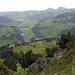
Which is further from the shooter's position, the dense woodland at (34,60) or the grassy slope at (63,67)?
→ the dense woodland at (34,60)

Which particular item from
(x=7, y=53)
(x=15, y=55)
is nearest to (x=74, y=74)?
(x=15, y=55)

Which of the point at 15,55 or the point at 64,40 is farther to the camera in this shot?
the point at 15,55

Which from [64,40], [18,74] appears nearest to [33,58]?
[64,40]

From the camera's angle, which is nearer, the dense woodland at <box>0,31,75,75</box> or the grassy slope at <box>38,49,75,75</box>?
the grassy slope at <box>38,49,75,75</box>

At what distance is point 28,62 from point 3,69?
1909 inches

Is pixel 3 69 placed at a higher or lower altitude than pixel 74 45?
lower

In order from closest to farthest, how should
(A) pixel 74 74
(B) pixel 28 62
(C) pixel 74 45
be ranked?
(A) pixel 74 74 → (C) pixel 74 45 → (B) pixel 28 62

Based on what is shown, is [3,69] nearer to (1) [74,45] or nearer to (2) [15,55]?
(1) [74,45]

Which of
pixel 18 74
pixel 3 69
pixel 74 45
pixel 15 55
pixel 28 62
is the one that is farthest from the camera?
pixel 15 55

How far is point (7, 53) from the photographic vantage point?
153 metres

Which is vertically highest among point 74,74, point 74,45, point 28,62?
point 74,74

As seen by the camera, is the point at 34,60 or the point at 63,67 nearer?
the point at 63,67

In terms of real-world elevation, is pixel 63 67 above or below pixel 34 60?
above

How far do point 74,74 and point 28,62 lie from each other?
239ft
